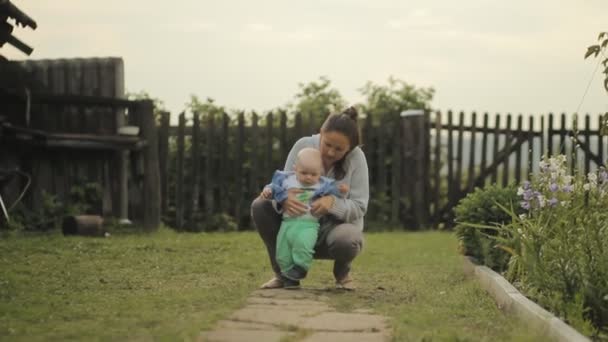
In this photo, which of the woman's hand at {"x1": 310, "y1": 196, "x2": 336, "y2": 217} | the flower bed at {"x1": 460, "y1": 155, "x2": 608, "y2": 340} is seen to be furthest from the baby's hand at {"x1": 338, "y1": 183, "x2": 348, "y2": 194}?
the flower bed at {"x1": 460, "y1": 155, "x2": 608, "y2": 340}

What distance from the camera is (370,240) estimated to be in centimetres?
1161

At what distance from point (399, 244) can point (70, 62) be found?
16.4 feet

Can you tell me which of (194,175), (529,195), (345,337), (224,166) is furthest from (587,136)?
(345,337)

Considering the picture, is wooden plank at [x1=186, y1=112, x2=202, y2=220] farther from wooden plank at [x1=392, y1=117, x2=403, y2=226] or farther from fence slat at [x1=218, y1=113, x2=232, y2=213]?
wooden plank at [x1=392, y1=117, x2=403, y2=226]

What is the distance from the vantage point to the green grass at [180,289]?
188 inches

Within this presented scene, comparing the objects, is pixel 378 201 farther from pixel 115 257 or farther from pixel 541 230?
pixel 541 230

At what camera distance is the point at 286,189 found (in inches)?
241

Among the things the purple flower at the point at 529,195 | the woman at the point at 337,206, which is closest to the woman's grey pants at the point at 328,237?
the woman at the point at 337,206

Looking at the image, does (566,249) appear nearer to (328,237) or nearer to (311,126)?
(328,237)

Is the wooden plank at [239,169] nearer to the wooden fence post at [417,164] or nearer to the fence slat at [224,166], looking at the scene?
the fence slat at [224,166]

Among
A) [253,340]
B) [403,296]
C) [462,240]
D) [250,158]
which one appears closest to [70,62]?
[250,158]

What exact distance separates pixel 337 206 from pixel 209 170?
7.15 m

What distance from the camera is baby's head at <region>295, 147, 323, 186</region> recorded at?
6.03m

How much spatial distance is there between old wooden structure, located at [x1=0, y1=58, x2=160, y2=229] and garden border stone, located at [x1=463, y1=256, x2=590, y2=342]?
6.24 meters
